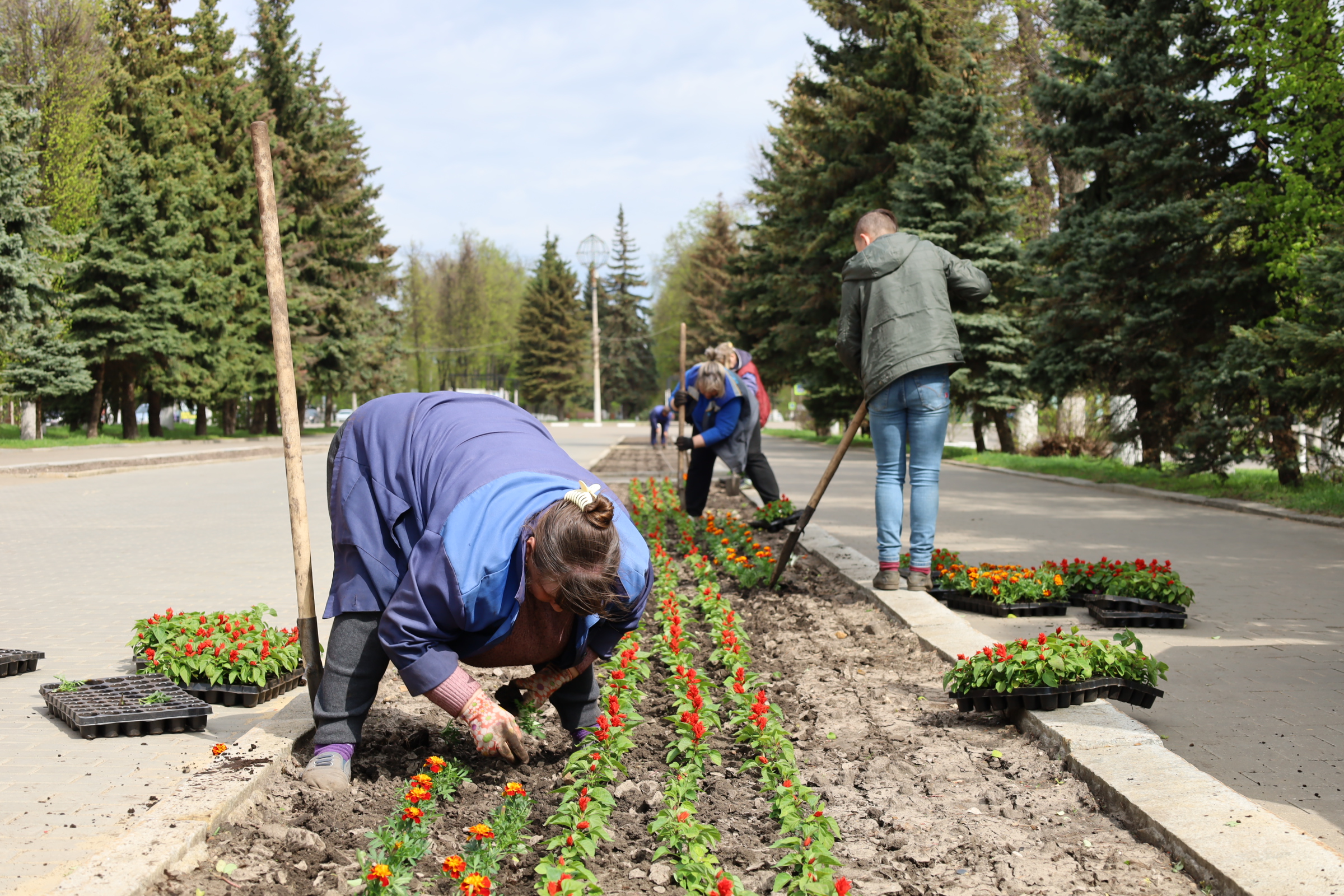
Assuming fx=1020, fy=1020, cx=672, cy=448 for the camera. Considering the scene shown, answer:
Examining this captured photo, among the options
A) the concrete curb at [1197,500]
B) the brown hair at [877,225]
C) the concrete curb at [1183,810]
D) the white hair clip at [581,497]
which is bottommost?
the concrete curb at [1183,810]

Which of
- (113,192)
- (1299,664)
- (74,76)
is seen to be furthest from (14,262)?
(1299,664)

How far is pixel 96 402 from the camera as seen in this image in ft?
93.4

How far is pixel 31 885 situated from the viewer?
8.22ft

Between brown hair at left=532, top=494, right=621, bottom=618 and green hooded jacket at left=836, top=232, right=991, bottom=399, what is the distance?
3.64 m

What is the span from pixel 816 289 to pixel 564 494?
2475 centimetres

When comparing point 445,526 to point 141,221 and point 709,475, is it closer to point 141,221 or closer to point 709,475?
point 709,475

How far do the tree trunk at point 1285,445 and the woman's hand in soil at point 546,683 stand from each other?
1101 cm

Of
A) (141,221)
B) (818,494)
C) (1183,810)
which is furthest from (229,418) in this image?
(1183,810)

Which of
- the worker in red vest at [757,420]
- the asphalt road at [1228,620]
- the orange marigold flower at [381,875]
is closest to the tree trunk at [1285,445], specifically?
the asphalt road at [1228,620]

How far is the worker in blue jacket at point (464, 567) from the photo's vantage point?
9.45 feet

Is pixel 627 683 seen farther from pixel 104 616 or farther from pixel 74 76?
pixel 74 76

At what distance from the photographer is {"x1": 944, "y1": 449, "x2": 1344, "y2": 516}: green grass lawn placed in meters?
10.7

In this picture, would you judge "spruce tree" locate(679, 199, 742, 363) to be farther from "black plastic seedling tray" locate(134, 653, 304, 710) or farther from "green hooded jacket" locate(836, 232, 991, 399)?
"black plastic seedling tray" locate(134, 653, 304, 710)

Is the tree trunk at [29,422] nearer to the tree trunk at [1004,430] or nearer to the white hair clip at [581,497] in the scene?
the tree trunk at [1004,430]
